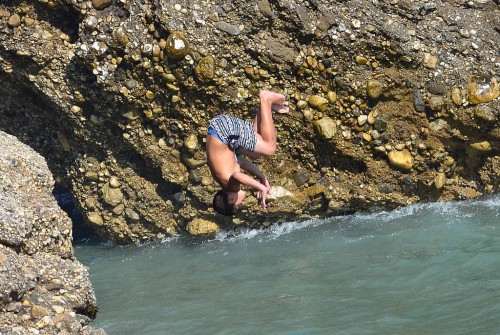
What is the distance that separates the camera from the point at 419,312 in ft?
26.7

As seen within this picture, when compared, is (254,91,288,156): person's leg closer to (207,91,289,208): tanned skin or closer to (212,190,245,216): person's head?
(207,91,289,208): tanned skin

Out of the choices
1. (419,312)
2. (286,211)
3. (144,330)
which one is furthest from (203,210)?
(419,312)

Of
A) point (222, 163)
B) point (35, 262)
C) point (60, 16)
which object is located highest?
point (60, 16)

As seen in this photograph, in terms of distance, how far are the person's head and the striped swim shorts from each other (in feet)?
1.60

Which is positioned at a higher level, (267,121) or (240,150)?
(267,121)

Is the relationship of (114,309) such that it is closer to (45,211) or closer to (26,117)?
(45,211)

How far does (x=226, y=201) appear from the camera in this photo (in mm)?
8656

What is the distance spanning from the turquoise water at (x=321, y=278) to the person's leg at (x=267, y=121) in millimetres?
1699

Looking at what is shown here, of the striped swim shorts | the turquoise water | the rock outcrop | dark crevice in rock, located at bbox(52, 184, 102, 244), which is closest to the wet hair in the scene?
the striped swim shorts

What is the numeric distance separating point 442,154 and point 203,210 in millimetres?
3289

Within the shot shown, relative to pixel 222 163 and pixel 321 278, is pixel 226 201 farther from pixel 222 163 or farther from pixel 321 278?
pixel 321 278

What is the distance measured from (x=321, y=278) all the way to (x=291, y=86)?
8.33ft

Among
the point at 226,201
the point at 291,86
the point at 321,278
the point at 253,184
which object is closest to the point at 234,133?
the point at 253,184

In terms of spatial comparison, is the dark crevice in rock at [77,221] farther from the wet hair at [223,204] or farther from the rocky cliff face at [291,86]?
the wet hair at [223,204]
